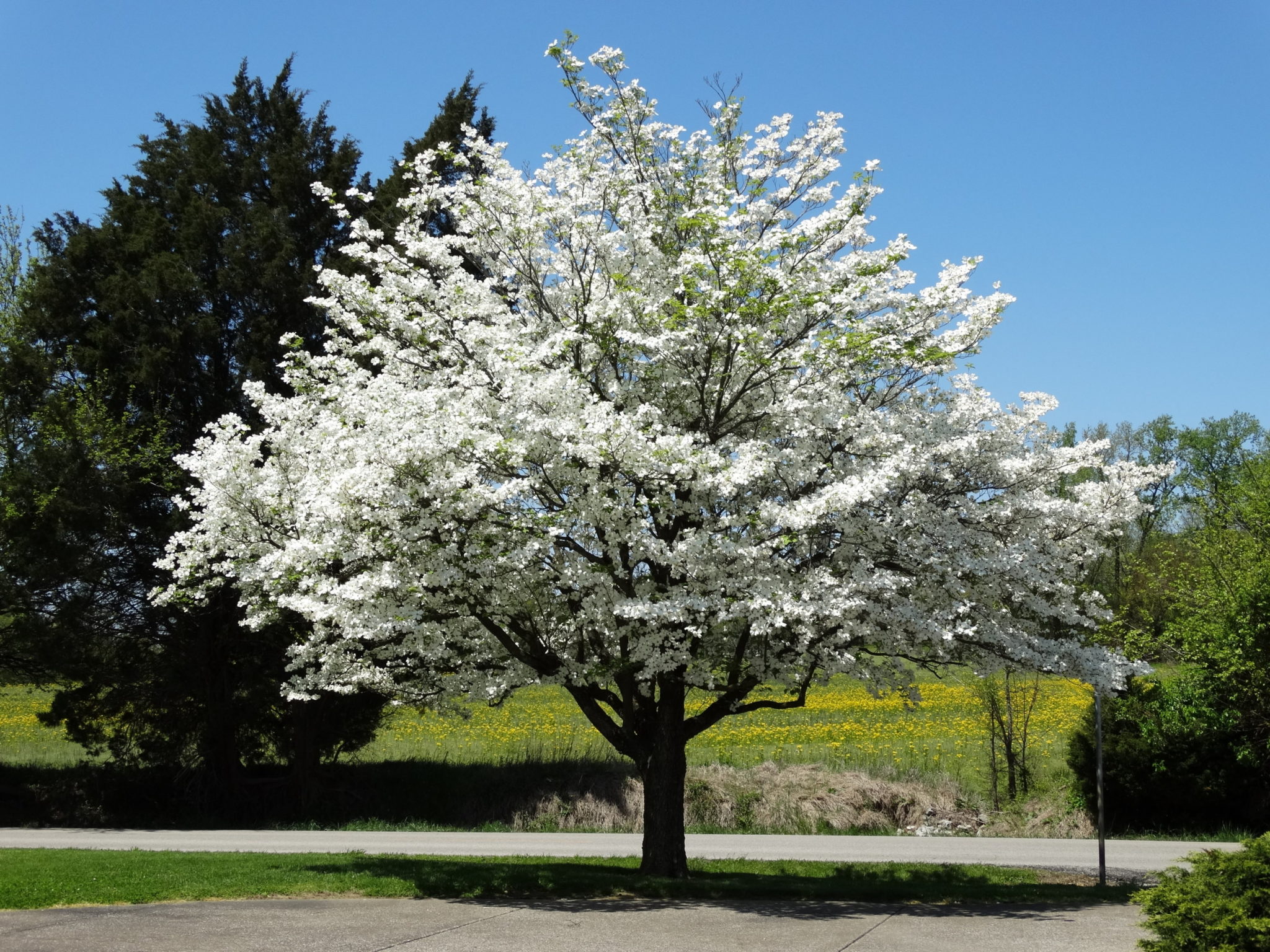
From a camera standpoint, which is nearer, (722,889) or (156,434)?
(722,889)

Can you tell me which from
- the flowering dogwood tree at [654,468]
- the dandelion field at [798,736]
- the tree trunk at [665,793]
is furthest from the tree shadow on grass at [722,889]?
the dandelion field at [798,736]

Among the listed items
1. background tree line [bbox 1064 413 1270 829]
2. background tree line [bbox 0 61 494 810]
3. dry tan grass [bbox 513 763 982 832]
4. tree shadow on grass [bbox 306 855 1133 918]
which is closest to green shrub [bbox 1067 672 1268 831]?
background tree line [bbox 1064 413 1270 829]

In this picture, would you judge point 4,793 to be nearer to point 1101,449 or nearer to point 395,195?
point 395,195

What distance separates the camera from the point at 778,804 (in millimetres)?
21812

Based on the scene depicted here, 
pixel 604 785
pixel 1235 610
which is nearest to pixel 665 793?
pixel 604 785

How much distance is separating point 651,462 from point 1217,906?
6111 mm

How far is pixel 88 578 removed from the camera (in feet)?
75.3

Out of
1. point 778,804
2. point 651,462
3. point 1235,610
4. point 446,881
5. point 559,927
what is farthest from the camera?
point 778,804

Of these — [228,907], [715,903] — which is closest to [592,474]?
[715,903]

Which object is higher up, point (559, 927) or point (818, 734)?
point (818, 734)

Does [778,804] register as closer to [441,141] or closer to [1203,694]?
[1203,694]

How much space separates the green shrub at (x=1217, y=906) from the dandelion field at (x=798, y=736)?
50.4 ft

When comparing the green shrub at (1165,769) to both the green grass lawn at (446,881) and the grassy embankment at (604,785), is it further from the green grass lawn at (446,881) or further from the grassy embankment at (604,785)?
the green grass lawn at (446,881)

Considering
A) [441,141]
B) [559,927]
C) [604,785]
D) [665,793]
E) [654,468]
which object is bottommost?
[604,785]
